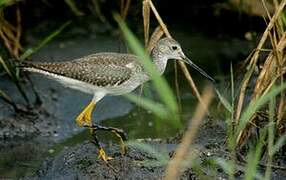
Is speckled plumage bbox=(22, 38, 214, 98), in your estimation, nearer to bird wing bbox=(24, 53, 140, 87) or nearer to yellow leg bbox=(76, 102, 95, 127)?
bird wing bbox=(24, 53, 140, 87)

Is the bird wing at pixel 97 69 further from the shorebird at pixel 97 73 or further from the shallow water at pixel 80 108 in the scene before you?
the shallow water at pixel 80 108

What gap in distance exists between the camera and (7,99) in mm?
7949

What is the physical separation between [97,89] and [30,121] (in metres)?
1.56

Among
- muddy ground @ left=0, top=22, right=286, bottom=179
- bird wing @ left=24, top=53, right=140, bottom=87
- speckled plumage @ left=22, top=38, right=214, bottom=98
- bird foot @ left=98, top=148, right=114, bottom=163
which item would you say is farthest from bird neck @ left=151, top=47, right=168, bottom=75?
bird foot @ left=98, top=148, right=114, bottom=163

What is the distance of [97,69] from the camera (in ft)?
22.3

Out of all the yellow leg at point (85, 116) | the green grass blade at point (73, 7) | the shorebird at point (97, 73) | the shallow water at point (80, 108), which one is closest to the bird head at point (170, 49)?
the shorebird at point (97, 73)

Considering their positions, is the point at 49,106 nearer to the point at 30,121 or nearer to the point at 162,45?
the point at 30,121

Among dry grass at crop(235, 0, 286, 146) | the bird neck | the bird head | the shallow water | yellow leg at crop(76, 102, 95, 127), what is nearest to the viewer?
dry grass at crop(235, 0, 286, 146)

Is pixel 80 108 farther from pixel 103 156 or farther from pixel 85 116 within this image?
pixel 103 156

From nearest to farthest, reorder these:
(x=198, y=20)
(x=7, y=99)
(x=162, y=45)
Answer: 1. (x=162, y=45)
2. (x=7, y=99)
3. (x=198, y=20)

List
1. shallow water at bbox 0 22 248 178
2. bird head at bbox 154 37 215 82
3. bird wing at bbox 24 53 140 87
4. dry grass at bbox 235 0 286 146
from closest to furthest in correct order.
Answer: dry grass at bbox 235 0 286 146
bird wing at bbox 24 53 140 87
bird head at bbox 154 37 215 82
shallow water at bbox 0 22 248 178

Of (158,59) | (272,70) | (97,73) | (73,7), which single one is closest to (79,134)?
(158,59)

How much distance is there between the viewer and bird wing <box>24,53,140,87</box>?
22.1ft

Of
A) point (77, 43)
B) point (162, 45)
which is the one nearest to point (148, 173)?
point (162, 45)
